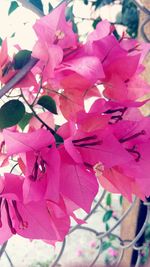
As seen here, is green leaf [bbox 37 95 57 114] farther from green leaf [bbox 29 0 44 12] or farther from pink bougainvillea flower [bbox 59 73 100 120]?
green leaf [bbox 29 0 44 12]

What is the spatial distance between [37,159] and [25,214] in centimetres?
4

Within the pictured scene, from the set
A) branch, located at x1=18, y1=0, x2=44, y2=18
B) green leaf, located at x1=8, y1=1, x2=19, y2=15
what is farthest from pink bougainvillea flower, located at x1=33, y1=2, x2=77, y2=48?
green leaf, located at x1=8, y1=1, x2=19, y2=15

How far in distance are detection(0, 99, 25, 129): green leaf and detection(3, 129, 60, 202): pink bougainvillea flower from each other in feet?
0.11

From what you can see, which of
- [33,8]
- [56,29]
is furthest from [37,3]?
[56,29]

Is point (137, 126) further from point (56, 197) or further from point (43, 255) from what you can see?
point (43, 255)

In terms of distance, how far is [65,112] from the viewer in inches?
10.4

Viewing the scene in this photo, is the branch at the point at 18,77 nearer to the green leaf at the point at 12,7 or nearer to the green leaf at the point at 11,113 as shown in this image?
the green leaf at the point at 11,113

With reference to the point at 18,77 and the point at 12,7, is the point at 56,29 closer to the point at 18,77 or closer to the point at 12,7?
the point at 18,77

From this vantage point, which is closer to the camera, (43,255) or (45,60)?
(45,60)

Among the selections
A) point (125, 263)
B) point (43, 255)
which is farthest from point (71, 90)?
point (43, 255)

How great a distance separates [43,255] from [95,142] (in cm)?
169

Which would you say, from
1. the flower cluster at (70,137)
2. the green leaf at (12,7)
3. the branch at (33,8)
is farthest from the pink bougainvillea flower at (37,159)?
the green leaf at (12,7)

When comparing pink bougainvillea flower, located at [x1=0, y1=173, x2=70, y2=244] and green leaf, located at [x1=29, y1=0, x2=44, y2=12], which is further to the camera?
green leaf, located at [x1=29, y1=0, x2=44, y2=12]

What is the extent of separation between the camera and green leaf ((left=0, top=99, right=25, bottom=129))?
25cm
